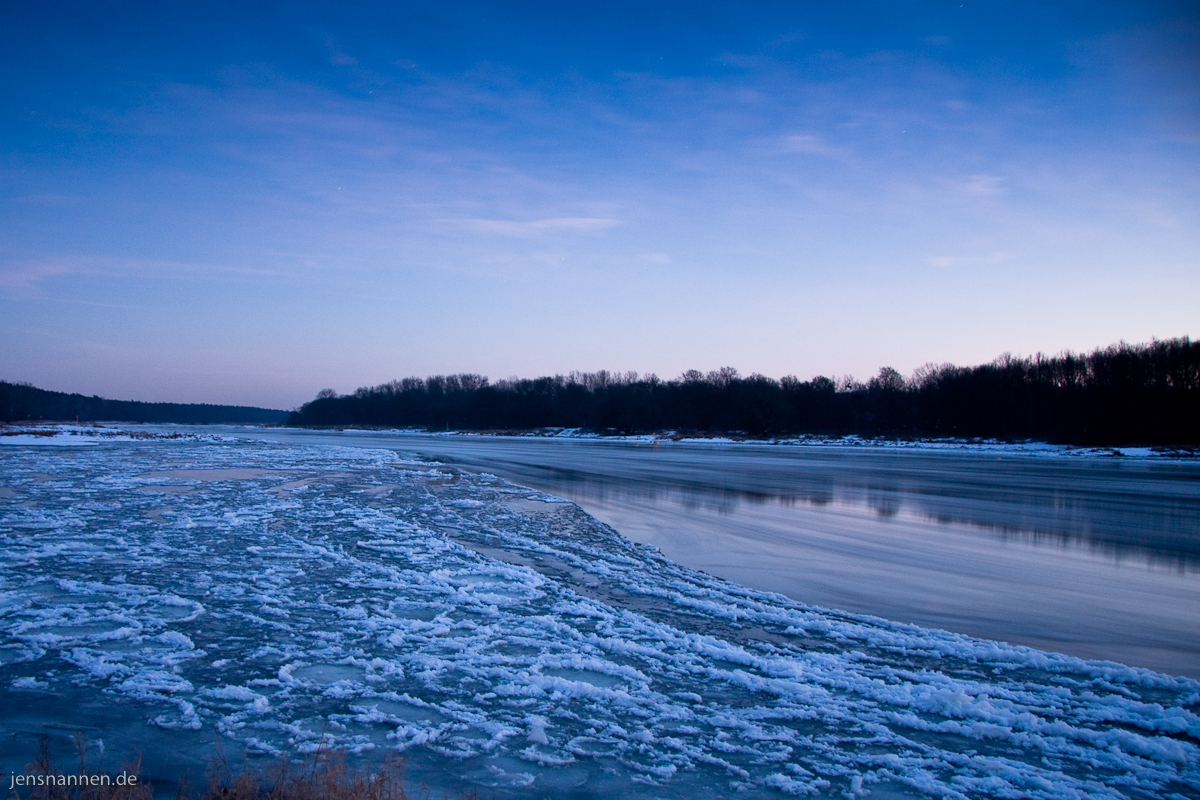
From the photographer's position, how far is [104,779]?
295 cm

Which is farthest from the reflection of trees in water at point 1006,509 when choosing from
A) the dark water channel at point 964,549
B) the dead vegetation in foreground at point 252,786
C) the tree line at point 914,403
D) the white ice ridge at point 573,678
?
the tree line at point 914,403

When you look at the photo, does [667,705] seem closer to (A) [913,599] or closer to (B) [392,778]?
(B) [392,778]

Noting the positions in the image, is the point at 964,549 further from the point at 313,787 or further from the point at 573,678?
the point at 313,787

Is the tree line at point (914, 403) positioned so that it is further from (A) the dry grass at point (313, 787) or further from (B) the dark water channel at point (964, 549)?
(A) the dry grass at point (313, 787)

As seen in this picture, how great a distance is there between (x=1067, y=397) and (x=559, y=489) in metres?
65.9

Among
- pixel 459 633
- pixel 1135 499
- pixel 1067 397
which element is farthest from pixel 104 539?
pixel 1067 397

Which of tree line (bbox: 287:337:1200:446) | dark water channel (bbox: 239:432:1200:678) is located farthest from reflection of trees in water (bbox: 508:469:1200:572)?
tree line (bbox: 287:337:1200:446)

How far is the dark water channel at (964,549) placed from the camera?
6.28m

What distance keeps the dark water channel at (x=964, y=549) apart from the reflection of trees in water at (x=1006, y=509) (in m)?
0.05

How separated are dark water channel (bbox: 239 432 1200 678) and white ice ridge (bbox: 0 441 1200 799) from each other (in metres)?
0.80

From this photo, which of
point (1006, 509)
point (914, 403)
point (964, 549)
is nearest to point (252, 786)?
point (964, 549)

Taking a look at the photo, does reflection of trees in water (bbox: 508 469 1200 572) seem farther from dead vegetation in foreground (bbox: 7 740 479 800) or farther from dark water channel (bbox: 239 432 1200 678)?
dead vegetation in foreground (bbox: 7 740 479 800)

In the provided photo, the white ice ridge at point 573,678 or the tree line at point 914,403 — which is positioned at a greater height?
the tree line at point 914,403

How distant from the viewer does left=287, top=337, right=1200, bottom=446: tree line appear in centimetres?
5631
